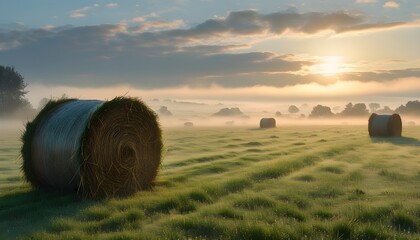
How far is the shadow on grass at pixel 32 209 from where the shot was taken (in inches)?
344

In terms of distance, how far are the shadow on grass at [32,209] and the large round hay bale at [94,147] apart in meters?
0.40

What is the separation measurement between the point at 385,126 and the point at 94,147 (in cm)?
2537

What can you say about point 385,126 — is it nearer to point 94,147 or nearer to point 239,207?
point 239,207

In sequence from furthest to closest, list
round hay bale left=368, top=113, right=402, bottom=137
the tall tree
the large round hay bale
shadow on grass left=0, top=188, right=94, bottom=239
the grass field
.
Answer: the tall tree
round hay bale left=368, top=113, right=402, bottom=137
the large round hay bale
shadow on grass left=0, top=188, right=94, bottom=239
the grass field

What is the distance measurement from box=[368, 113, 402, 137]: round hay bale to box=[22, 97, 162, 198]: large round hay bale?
75.3 ft

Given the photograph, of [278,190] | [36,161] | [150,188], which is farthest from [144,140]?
[278,190]

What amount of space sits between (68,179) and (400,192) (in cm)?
840

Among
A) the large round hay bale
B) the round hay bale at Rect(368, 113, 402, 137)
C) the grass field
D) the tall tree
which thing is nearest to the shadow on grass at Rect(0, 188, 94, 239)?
the grass field

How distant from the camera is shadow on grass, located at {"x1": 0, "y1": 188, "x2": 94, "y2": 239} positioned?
873 cm

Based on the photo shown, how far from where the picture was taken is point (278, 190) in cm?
1184

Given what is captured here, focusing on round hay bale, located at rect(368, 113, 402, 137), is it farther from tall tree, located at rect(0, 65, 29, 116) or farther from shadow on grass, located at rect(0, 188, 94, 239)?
tall tree, located at rect(0, 65, 29, 116)

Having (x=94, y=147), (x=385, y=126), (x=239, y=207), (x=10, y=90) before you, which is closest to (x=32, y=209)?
(x=94, y=147)

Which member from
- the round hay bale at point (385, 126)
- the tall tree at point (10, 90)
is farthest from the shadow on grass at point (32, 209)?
the tall tree at point (10, 90)

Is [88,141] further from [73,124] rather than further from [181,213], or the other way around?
[181,213]
